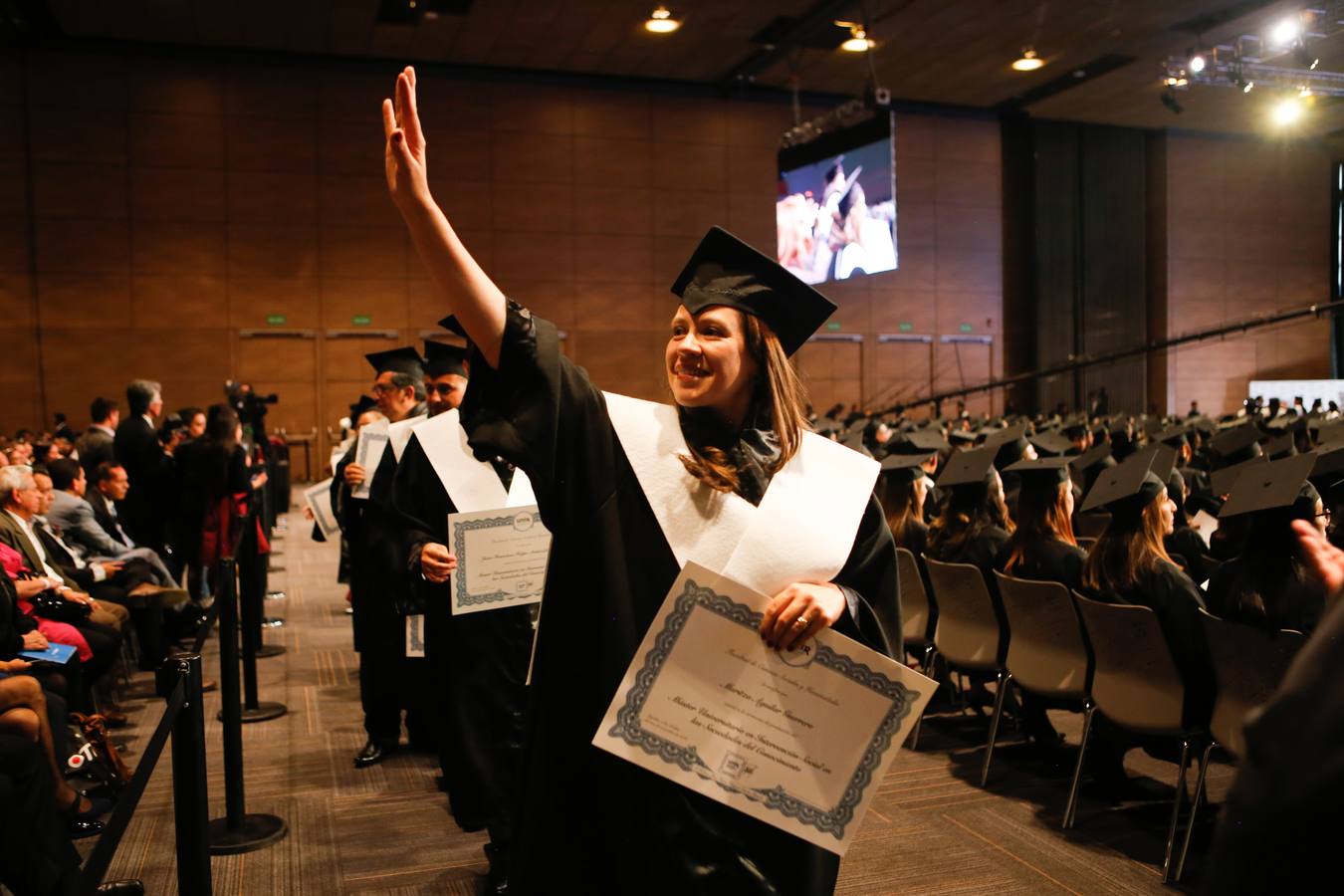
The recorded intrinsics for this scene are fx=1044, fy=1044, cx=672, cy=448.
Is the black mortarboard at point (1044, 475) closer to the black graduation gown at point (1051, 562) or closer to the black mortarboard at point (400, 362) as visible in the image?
the black graduation gown at point (1051, 562)

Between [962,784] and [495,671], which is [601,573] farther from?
[962,784]

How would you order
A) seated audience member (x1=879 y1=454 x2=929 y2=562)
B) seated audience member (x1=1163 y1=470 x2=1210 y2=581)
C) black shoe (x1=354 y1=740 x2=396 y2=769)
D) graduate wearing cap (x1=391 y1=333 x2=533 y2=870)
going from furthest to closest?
seated audience member (x1=879 y1=454 x2=929 y2=562)
seated audience member (x1=1163 y1=470 x2=1210 y2=581)
black shoe (x1=354 y1=740 x2=396 y2=769)
graduate wearing cap (x1=391 y1=333 x2=533 y2=870)

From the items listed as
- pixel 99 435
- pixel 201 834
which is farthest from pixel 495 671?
pixel 99 435

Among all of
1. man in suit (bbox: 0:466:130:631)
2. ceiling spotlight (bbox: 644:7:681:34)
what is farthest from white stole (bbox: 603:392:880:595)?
ceiling spotlight (bbox: 644:7:681:34)

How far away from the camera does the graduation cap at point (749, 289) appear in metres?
1.74

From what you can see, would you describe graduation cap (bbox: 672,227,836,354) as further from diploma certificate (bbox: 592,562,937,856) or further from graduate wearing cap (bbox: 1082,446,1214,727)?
graduate wearing cap (bbox: 1082,446,1214,727)

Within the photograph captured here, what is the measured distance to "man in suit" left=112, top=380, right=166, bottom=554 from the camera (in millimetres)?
7703

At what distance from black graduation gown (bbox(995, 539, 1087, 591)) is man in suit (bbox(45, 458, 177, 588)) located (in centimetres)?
502

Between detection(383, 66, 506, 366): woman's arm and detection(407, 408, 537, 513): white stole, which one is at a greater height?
detection(383, 66, 506, 366): woman's arm

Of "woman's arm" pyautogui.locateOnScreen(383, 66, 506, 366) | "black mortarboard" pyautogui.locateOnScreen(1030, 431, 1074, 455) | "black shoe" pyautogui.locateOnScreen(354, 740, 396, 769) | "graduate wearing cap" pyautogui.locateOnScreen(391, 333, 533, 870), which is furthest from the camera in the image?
"black mortarboard" pyautogui.locateOnScreen(1030, 431, 1074, 455)

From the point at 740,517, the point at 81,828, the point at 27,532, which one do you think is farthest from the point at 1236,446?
the point at 27,532

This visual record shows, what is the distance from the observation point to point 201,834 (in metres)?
1.95

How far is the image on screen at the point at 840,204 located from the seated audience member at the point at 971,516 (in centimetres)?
1070

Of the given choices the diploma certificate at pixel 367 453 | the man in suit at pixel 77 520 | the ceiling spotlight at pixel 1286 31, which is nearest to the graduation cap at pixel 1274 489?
the diploma certificate at pixel 367 453
